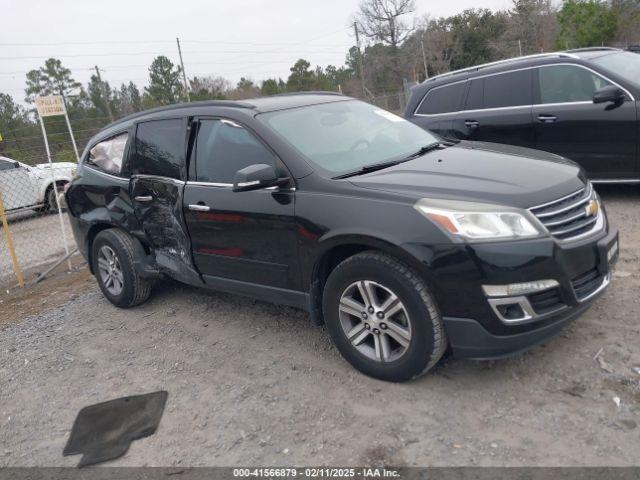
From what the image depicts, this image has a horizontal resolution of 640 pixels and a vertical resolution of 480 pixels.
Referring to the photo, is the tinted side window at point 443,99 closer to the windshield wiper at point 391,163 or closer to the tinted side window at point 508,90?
the tinted side window at point 508,90

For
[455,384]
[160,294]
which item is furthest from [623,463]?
[160,294]

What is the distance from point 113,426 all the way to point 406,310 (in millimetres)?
1986

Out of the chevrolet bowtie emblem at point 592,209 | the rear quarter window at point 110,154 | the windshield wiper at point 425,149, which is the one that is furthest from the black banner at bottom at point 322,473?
the rear quarter window at point 110,154

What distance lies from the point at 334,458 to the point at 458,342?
916 millimetres

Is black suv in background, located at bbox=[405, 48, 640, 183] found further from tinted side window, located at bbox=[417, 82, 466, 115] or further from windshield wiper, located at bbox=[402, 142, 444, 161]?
windshield wiper, located at bbox=[402, 142, 444, 161]

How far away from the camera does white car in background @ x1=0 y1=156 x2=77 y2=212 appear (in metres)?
12.3

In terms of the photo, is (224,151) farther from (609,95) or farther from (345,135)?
(609,95)

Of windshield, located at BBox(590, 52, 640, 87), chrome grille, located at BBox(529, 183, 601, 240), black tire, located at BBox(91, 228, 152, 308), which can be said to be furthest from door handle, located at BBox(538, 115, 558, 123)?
black tire, located at BBox(91, 228, 152, 308)

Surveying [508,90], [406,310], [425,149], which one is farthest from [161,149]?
A: [508,90]

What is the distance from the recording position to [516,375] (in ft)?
11.1

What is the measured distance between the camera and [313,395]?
11.6 feet

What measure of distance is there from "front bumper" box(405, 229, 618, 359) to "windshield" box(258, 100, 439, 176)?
1068 millimetres

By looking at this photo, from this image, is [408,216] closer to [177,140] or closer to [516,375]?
[516,375]

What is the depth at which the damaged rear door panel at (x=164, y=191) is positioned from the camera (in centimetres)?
457
